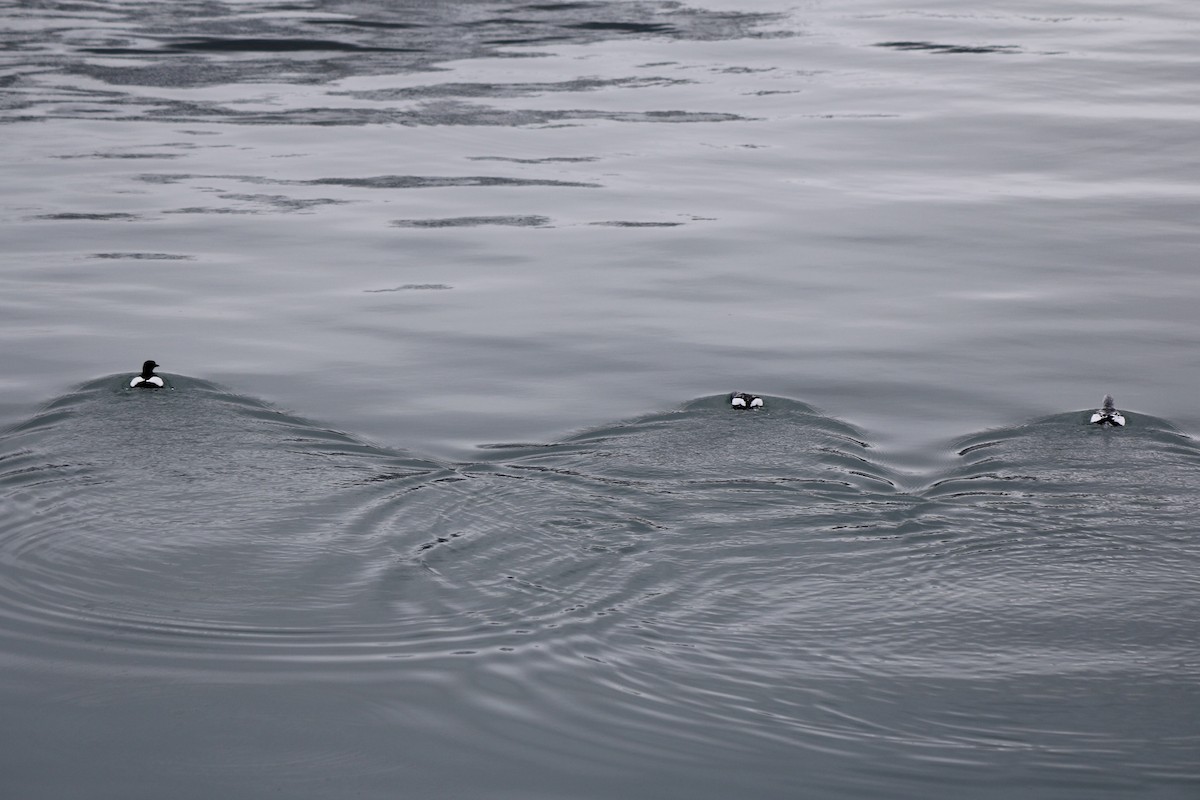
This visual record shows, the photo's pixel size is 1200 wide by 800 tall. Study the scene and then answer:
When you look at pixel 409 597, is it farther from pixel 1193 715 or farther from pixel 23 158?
pixel 23 158

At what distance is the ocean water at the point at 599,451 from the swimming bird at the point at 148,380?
0.09 metres

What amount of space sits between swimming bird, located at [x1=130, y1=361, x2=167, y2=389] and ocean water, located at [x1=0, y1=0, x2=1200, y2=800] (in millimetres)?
93

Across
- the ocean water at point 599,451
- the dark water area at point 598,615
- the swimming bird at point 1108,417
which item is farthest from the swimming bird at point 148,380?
the swimming bird at point 1108,417

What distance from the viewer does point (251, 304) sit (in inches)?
653

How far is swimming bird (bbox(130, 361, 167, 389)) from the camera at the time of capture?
13320 millimetres

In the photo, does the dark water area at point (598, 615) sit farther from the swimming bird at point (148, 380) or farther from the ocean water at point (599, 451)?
the swimming bird at point (148, 380)

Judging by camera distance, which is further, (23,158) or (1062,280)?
(23,158)

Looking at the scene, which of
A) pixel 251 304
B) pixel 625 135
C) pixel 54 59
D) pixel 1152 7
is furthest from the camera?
pixel 1152 7

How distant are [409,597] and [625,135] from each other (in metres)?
16.6

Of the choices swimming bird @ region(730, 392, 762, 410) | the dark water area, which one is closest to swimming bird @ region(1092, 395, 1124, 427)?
the dark water area

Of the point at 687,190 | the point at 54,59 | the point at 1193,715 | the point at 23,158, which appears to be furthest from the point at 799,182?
the point at 54,59

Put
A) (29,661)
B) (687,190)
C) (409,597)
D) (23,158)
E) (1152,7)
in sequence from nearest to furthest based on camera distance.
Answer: (29,661) < (409,597) < (687,190) < (23,158) < (1152,7)

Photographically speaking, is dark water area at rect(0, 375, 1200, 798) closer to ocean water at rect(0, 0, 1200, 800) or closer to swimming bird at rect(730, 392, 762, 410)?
ocean water at rect(0, 0, 1200, 800)

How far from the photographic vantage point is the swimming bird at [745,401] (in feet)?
42.9
